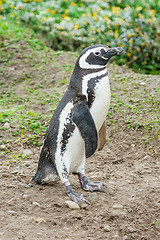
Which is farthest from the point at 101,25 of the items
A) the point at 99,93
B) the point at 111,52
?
the point at 99,93

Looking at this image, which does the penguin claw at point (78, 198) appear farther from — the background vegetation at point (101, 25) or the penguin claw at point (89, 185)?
the background vegetation at point (101, 25)

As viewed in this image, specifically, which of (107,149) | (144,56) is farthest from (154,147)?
(144,56)

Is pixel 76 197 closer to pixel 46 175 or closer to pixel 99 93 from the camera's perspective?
pixel 46 175

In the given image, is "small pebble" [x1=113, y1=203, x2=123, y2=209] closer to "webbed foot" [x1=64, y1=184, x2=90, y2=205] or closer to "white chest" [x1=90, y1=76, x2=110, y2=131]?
"webbed foot" [x1=64, y1=184, x2=90, y2=205]

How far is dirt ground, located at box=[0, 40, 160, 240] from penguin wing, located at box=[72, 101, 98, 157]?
534 millimetres

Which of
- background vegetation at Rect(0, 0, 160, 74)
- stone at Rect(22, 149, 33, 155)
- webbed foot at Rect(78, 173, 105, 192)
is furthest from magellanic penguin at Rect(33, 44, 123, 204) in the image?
background vegetation at Rect(0, 0, 160, 74)

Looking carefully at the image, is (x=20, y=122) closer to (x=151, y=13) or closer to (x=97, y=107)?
(x=97, y=107)

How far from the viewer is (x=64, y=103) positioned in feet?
11.9

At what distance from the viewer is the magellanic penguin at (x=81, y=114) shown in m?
3.46

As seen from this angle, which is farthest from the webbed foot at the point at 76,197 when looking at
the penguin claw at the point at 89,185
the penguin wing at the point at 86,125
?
the penguin wing at the point at 86,125

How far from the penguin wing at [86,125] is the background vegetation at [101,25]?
431 centimetres

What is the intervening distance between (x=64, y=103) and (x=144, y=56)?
439 cm

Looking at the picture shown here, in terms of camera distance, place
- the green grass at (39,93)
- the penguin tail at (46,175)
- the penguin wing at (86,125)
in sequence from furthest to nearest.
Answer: the green grass at (39,93) → the penguin tail at (46,175) → the penguin wing at (86,125)

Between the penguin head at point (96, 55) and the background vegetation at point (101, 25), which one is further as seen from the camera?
the background vegetation at point (101, 25)
